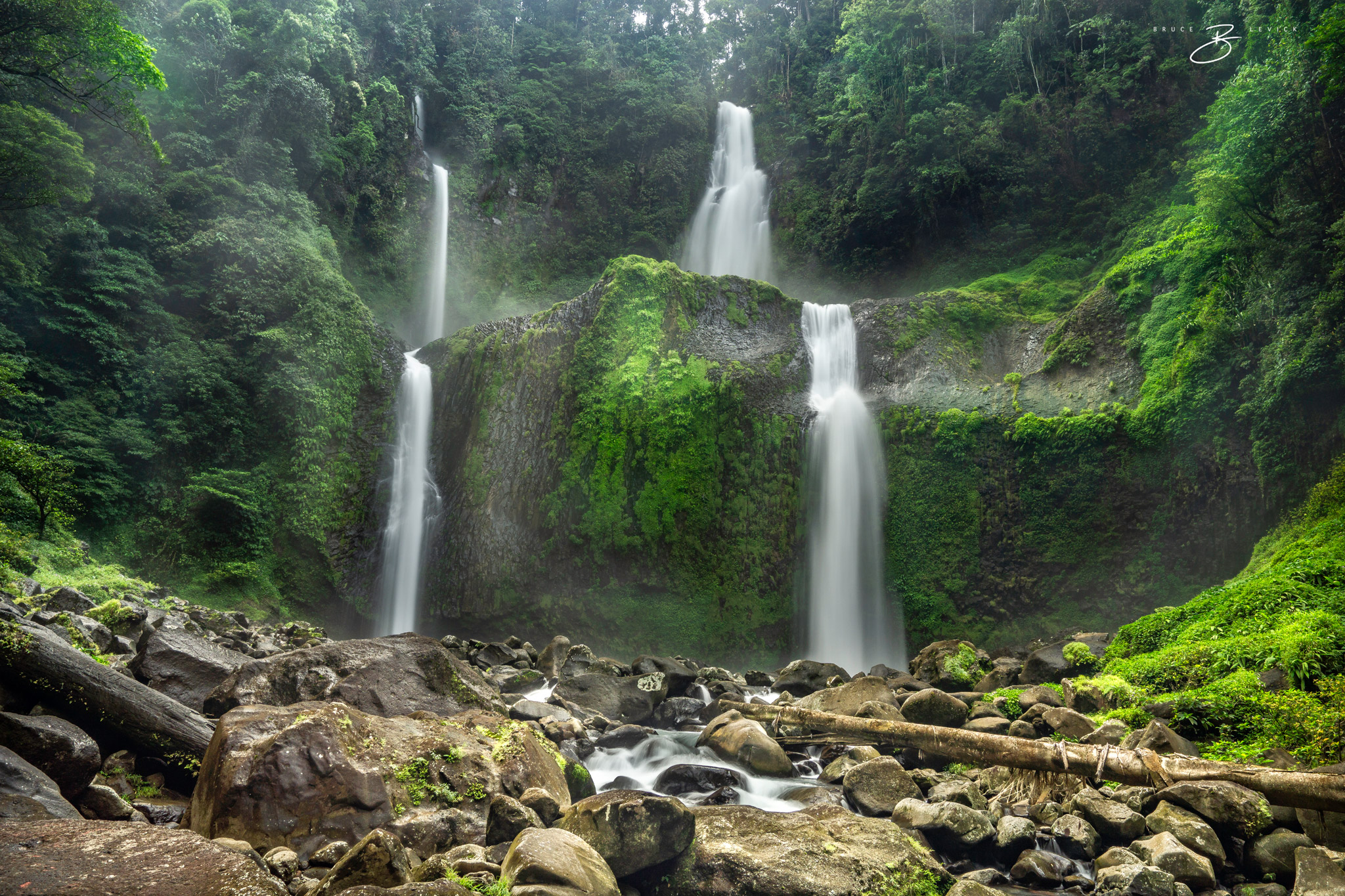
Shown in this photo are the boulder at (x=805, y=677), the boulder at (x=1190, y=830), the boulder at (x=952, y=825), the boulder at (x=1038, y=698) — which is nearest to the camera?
the boulder at (x=1190, y=830)

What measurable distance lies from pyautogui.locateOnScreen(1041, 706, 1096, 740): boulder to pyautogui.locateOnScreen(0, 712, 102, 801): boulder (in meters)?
7.47

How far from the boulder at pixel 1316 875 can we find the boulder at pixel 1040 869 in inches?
45.1

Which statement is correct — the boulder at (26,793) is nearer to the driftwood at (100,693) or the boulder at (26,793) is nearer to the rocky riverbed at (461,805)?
the rocky riverbed at (461,805)

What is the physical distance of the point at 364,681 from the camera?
225 inches

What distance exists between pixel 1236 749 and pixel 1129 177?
21.9 metres

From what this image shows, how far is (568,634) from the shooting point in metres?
16.8

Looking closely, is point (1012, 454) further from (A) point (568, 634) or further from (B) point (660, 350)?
(A) point (568, 634)

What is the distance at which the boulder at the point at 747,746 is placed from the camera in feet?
22.1

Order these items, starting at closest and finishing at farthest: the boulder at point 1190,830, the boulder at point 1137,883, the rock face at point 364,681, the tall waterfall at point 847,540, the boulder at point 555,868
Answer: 1. the boulder at point 555,868
2. the boulder at point 1137,883
3. the boulder at point 1190,830
4. the rock face at point 364,681
5. the tall waterfall at point 847,540

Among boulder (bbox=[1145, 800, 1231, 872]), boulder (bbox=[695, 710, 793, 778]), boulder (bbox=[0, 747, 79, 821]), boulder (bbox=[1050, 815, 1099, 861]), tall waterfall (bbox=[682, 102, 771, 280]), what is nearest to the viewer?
boulder (bbox=[0, 747, 79, 821])

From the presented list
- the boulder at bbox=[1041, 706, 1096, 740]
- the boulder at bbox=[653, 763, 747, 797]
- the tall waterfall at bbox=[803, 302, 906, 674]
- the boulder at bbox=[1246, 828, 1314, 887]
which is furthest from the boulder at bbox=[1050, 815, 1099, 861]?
the tall waterfall at bbox=[803, 302, 906, 674]

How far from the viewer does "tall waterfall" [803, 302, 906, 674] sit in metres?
16.5
